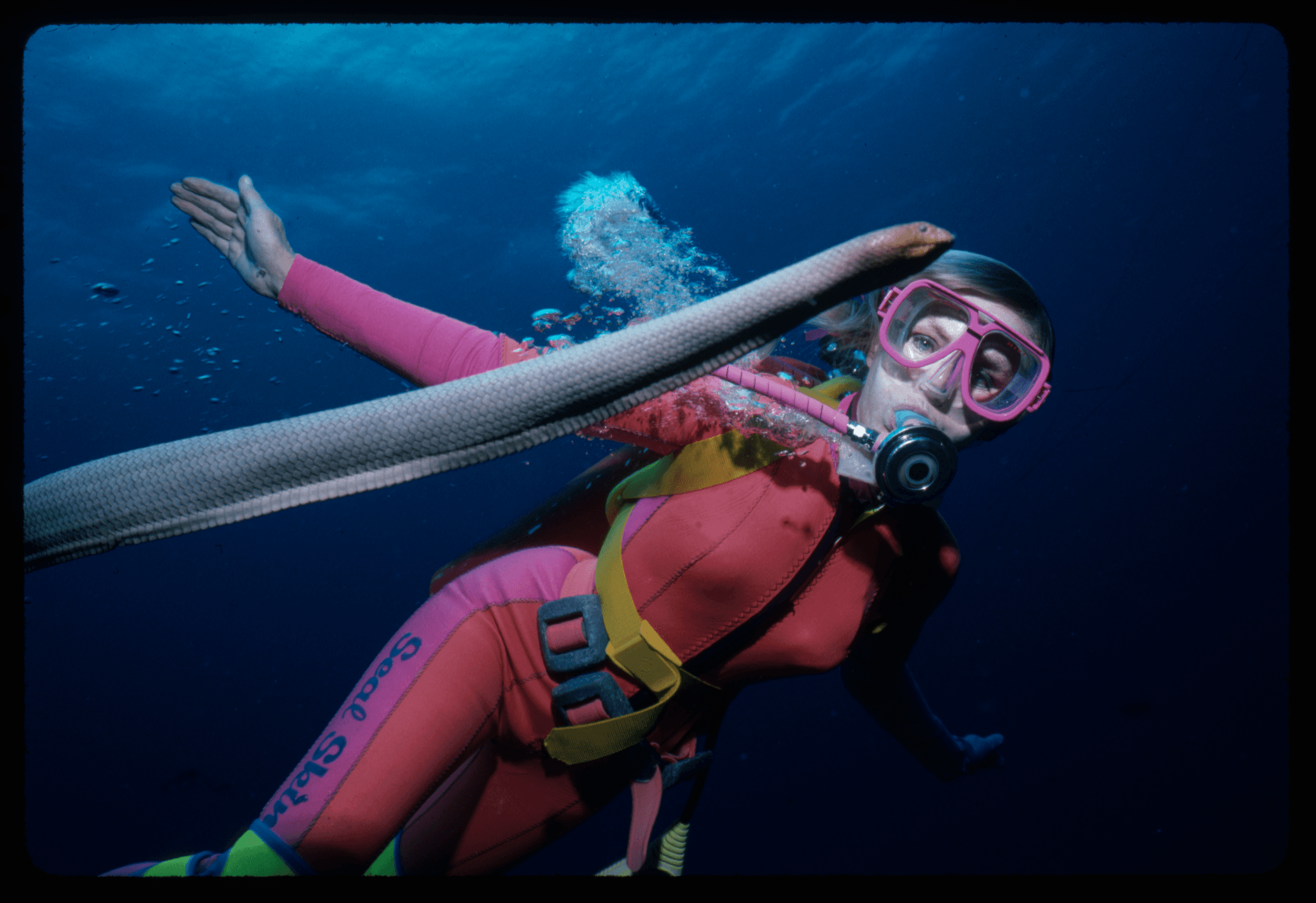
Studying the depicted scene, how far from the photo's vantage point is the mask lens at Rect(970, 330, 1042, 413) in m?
1.67

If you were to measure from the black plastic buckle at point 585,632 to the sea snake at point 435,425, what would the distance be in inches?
33.4

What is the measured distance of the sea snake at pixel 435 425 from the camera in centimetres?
78

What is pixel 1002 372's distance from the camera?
1731 millimetres

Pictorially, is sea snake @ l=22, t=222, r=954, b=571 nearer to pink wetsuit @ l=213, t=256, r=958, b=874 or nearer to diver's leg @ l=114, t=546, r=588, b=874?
pink wetsuit @ l=213, t=256, r=958, b=874

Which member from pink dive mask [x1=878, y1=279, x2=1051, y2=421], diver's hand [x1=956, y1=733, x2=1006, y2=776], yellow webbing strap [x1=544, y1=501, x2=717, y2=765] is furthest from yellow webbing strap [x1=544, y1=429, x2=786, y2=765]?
diver's hand [x1=956, y1=733, x2=1006, y2=776]

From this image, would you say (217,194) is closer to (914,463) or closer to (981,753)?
(914,463)

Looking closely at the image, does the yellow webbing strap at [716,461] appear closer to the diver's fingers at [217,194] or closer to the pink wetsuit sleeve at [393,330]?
the pink wetsuit sleeve at [393,330]

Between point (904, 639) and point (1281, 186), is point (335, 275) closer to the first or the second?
point (904, 639)

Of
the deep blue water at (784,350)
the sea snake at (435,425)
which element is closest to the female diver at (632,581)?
the sea snake at (435,425)

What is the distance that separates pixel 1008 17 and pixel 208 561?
144 feet

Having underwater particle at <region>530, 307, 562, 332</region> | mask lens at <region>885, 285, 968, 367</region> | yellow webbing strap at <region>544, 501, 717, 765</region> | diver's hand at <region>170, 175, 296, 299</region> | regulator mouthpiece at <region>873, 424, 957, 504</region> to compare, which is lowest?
yellow webbing strap at <region>544, 501, 717, 765</region>

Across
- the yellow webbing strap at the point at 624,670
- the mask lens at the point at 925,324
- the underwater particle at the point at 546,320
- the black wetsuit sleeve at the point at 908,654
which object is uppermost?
the underwater particle at the point at 546,320

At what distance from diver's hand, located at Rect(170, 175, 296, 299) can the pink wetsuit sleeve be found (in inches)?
3.8

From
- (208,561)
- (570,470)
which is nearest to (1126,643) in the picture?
(570,470)
